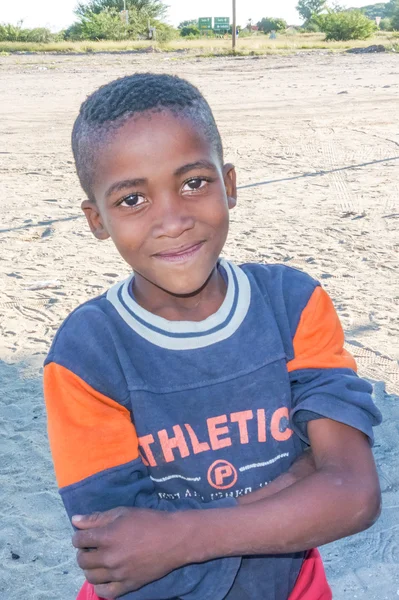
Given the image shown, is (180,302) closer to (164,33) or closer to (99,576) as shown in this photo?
(99,576)

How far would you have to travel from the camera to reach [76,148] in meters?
1.48

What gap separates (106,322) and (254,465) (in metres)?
0.41

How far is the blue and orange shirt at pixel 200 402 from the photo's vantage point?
4.23 ft

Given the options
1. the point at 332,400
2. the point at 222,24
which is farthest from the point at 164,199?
the point at 222,24

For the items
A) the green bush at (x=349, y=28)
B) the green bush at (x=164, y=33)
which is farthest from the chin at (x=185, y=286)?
the green bush at (x=349, y=28)

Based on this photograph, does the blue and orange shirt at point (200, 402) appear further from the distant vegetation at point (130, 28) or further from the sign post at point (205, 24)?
the sign post at point (205, 24)

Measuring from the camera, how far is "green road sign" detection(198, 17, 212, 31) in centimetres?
5031

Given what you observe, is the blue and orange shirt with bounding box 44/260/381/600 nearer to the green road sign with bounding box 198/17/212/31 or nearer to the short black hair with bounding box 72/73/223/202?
the short black hair with bounding box 72/73/223/202

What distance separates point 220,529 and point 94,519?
0.22 m

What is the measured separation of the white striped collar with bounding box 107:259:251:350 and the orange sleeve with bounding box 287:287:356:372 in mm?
125

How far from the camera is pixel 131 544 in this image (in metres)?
1.20

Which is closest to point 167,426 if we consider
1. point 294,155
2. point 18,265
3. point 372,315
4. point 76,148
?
point 76,148

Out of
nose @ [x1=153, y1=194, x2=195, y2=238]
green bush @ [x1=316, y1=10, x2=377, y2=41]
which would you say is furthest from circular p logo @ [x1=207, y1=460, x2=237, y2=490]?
green bush @ [x1=316, y1=10, x2=377, y2=41]

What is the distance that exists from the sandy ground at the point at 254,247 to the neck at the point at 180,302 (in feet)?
4.79
